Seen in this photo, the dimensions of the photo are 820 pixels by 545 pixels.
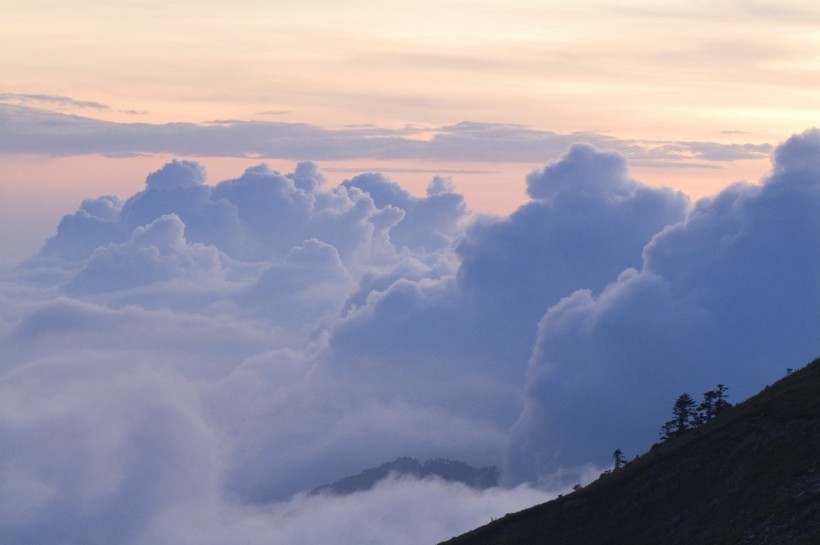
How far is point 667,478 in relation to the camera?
249ft

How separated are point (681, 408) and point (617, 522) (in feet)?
104

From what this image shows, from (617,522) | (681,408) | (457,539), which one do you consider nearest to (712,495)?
(617,522)

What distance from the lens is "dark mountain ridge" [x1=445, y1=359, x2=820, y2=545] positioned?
203 ft

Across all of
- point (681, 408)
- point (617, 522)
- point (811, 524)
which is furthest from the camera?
point (681, 408)

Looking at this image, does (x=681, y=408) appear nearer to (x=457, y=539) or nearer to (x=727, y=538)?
(x=457, y=539)

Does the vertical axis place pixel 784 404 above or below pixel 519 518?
above

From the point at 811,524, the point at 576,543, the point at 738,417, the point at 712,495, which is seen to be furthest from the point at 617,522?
the point at 811,524

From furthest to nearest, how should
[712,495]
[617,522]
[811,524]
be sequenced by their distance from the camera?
1. [617,522]
2. [712,495]
3. [811,524]

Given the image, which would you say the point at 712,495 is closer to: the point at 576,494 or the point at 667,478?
the point at 667,478

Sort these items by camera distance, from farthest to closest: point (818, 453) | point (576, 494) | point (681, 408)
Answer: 1. point (681, 408)
2. point (576, 494)
3. point (818, 453)

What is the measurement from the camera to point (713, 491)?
7025 centimetres

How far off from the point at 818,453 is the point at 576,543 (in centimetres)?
2000

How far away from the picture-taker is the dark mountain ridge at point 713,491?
61.8 meters

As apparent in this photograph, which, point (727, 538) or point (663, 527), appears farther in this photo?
point (663, 527)
